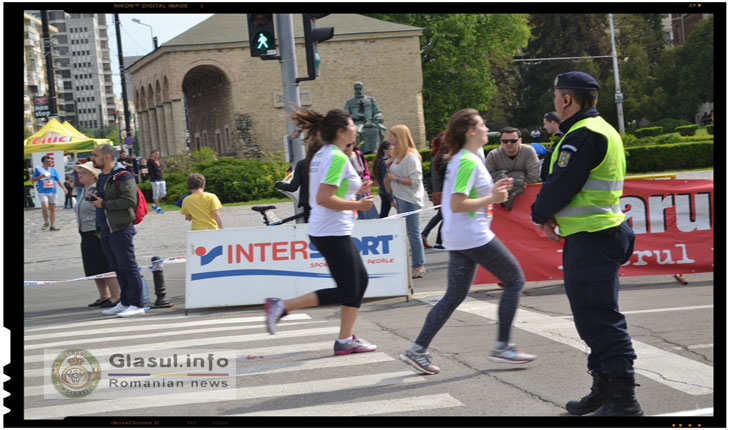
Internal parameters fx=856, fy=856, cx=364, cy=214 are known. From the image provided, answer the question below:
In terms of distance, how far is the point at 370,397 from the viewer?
200 inches

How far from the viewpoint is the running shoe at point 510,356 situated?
569 centimetres

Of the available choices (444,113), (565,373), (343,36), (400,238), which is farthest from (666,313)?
(444,113)

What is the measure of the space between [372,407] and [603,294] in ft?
4.71

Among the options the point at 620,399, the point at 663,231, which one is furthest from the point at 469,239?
the point at 663,231

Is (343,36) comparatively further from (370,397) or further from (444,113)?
(370,397)

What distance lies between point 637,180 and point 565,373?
4.62m

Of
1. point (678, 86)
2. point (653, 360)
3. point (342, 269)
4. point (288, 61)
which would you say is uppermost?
point (678, 86)

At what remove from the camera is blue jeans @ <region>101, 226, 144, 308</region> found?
9.19 m

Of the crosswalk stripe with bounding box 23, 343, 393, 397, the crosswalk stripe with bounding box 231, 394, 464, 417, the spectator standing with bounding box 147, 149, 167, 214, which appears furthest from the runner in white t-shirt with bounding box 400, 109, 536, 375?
the spectator standing with bounding box 147, 149, 167, 214

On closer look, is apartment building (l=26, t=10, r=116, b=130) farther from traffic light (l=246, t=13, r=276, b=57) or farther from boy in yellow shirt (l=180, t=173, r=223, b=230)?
traffic light (l=246, t=13, r=276, b=57)

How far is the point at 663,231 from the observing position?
376 inches

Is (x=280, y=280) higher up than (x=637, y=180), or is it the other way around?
(x=637, y=180)

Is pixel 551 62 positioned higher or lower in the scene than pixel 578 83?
higher

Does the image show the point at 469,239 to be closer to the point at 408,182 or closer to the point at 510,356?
the point at 510,356
